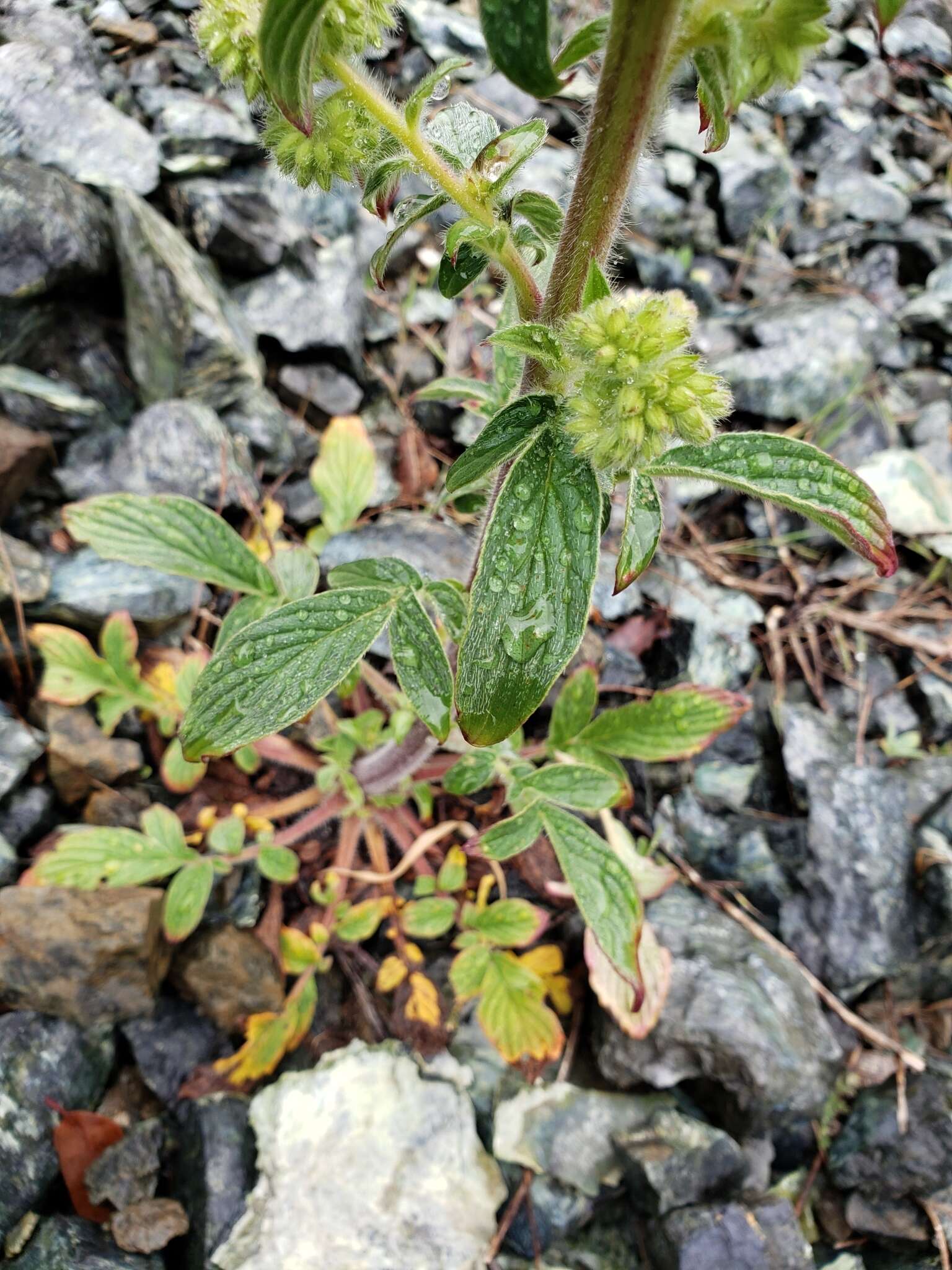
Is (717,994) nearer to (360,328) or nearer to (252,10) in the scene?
(252,10)

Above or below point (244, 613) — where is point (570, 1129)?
below

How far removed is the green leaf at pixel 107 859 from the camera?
2.20m

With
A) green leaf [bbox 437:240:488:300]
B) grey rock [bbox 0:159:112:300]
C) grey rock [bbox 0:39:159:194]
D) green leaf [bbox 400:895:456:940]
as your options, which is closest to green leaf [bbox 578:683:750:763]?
green leaf [bbox 400:895:456:940]

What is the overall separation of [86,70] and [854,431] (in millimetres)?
3571

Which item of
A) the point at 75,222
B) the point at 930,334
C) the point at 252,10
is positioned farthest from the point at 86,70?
the point at 930,334

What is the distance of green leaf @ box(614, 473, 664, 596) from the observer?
1.20m

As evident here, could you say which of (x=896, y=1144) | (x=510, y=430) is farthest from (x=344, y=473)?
(x=896, y=1144)

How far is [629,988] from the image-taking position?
2242 millimetres

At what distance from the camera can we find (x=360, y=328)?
3.50 metres

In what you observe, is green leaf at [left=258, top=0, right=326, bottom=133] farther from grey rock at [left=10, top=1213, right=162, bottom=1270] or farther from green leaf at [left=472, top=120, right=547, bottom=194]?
grey rock at [left=10, top=1213, right=162, bottom=1270]

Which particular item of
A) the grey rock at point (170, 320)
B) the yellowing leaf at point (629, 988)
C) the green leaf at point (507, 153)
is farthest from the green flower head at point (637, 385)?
the grey rock at point (170, 320)

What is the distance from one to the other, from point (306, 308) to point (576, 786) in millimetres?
2414

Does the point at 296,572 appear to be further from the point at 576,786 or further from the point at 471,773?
the point at 576,786

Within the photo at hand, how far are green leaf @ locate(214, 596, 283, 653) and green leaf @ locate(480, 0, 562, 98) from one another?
51.4 inches
